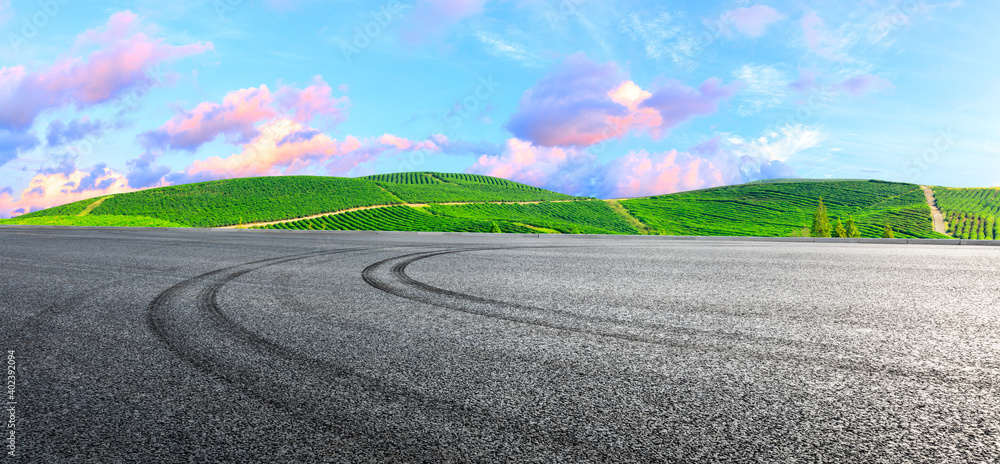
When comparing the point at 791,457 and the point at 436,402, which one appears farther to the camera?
the point at 436,402

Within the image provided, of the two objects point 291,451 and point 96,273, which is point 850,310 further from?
point 96,273

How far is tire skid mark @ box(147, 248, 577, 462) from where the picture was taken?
2543 mm

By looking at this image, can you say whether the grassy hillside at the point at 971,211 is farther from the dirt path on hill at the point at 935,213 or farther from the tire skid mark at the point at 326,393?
the tire skid mark at the point at 326,393

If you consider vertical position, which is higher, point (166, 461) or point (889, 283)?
point (889, 283)

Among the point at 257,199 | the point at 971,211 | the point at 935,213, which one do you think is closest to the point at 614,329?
the point at 257,199

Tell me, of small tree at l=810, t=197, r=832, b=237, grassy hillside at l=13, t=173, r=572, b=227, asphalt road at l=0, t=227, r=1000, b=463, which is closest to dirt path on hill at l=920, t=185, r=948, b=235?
small tree at l=810, t=197, r=832, b=237

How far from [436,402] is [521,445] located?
2.30ft

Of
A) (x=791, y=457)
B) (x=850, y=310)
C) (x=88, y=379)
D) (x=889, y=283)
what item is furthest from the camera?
(x=889, y=283)

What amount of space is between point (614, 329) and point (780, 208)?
141 metres

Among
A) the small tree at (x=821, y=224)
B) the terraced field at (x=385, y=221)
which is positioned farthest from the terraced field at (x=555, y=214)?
the small tree at (x=821, y=224)

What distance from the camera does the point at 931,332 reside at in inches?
185

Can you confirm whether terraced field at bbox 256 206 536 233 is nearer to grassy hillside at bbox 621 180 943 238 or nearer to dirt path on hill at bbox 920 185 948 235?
grassy hillside at bbox 621 180 943 238

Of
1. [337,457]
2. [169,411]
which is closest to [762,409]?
[337,457]

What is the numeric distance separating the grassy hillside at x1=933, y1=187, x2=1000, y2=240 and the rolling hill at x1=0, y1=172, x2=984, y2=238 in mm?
195
